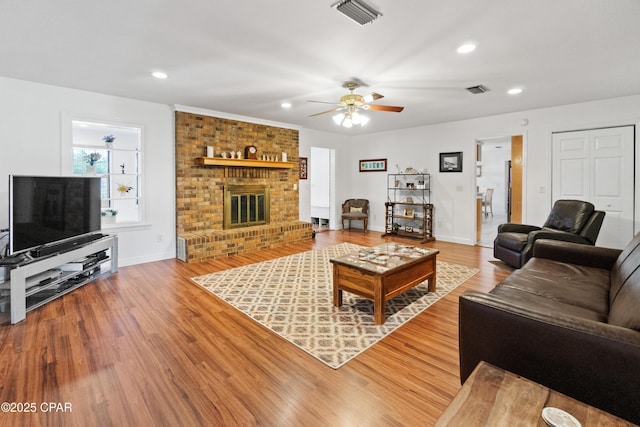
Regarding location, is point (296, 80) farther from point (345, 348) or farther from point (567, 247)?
point (567, 247)

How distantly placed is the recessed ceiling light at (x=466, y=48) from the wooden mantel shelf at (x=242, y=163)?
3.78 metres

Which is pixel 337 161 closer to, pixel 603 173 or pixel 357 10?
pixel 603 173

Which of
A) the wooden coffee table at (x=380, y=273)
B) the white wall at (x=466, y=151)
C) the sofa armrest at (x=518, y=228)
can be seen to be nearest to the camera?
the wooden coffee table at (x=380, y=273)

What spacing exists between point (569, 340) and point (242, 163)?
16.6ft

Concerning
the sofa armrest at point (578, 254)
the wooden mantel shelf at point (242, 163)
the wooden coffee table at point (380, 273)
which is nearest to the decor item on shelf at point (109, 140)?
the wooden mantel shelf at point (242, 163)

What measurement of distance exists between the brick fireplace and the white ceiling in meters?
0.95

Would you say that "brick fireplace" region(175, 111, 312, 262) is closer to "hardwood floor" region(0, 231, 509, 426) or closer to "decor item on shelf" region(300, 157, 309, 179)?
"decor item on shelf" region(300, 157, 309, 179)

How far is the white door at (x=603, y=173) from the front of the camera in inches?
181

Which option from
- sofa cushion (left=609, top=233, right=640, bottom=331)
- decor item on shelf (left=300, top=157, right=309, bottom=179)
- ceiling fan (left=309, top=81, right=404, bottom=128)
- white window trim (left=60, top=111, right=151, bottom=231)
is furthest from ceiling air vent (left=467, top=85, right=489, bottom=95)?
white window trim (left=60, top=111, right=151, bottom=231)

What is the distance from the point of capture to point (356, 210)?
777cm

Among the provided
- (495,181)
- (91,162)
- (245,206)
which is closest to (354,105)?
(245,206)

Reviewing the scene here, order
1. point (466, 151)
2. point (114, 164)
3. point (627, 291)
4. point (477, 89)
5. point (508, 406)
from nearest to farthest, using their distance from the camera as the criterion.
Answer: point (508, 406), point (627, 291), point (477, 89), point (466, 151), point (114, 164)

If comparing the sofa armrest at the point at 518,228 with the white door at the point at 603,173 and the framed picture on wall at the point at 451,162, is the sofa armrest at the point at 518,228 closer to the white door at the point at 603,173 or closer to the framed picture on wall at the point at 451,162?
the white door at the point at 603,173

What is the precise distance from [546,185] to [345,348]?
4855mm
